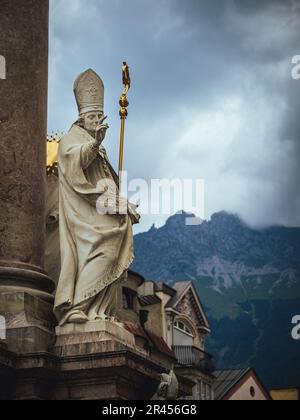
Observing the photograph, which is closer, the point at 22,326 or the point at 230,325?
the point at 22,326

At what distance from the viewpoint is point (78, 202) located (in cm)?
1842

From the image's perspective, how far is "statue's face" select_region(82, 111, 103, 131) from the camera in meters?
19.1

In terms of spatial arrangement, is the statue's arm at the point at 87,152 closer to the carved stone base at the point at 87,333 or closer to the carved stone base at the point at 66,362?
the carved stone base at the point at 66,362

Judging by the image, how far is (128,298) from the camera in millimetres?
51500

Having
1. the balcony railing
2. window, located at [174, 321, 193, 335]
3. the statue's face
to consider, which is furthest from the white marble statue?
window, located at [174, 321, 193, 335]

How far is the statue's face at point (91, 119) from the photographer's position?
1914 centimetres

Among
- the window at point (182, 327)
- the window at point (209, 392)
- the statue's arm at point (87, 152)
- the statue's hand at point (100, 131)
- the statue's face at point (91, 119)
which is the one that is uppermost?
the window at point (182, 327)

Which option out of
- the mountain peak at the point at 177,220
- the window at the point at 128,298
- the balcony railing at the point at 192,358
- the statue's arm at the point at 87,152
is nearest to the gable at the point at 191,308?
the balcony railing at the point at 192,358

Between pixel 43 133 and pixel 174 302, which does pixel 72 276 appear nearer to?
pixel 43 133

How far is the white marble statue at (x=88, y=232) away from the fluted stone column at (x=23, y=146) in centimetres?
60

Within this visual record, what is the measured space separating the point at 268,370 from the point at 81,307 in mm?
79491

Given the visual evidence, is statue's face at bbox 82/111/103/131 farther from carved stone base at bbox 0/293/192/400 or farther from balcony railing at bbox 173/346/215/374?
balcony railing at bbox 173/346/215/374

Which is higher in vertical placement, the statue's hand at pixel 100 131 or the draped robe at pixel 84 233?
the statue's hand at pixel 100 131
